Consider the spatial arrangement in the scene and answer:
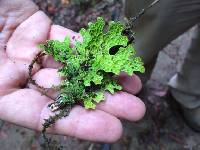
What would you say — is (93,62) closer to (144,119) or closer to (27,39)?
(27,39)

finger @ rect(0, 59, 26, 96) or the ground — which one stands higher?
finger @ rect(0, 59, 26, 96)

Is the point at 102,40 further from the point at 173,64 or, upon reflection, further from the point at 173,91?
the point at 173,64

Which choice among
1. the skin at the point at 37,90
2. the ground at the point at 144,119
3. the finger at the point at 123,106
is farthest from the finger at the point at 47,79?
the ground at the point at 144,119

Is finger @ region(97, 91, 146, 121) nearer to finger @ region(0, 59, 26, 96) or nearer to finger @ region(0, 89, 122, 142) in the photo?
finger @ region(0, 89, 122, 142)

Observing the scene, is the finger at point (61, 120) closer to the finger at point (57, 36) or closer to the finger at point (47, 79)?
the finger at point (47, 79)

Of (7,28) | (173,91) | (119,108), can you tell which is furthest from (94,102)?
(173,91)

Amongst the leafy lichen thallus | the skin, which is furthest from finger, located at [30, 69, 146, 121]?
the leafy lichen thallus
